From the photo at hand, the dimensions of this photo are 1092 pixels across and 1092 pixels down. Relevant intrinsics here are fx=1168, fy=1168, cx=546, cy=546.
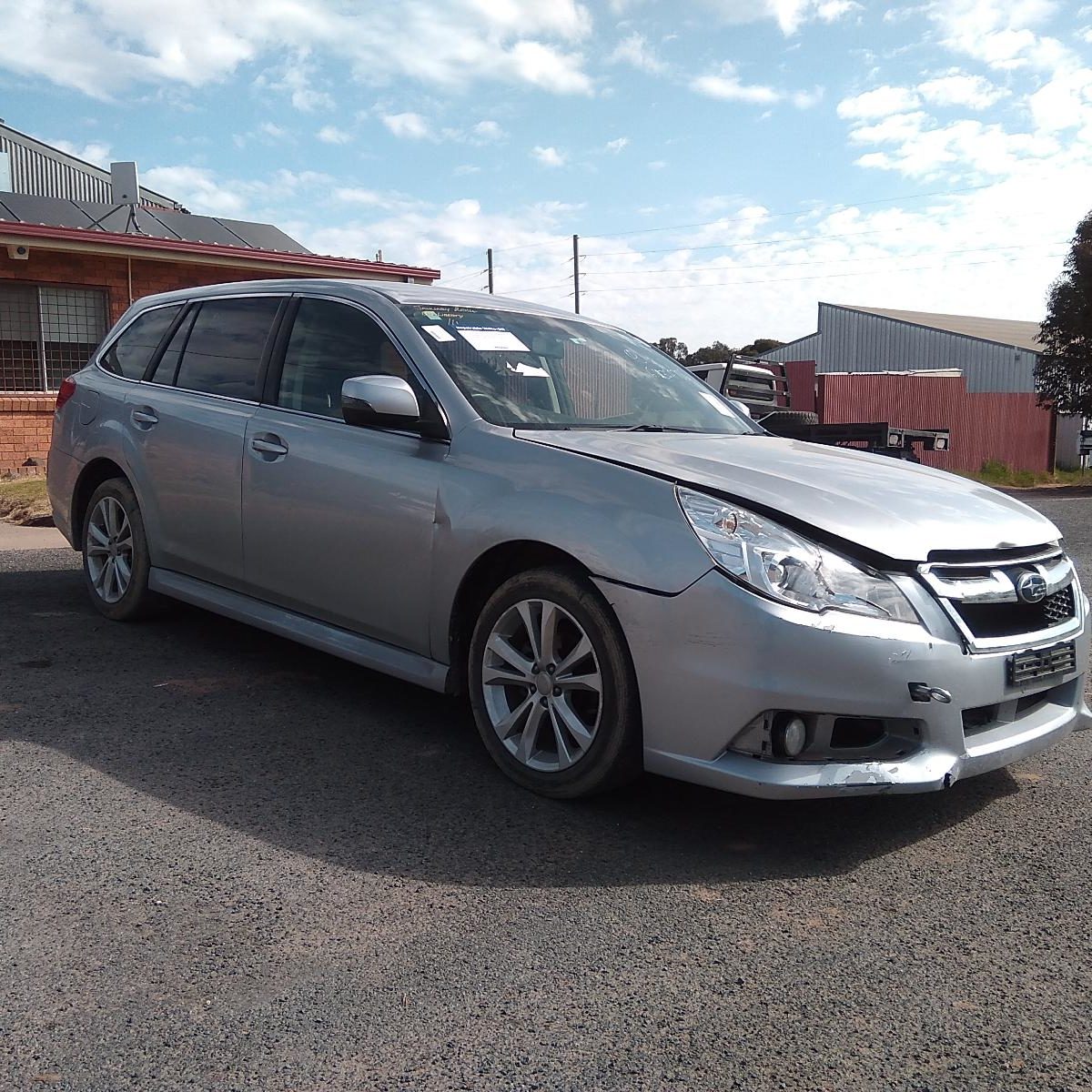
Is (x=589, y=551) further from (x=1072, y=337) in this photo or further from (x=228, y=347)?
(x=1072, y=337)

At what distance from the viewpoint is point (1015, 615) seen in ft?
11.7

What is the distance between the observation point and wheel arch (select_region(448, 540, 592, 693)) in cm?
386

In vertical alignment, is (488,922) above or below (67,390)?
below

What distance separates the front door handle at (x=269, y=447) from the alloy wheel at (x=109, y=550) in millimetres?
1262

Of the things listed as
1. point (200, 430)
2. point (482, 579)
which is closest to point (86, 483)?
point (200, 430)

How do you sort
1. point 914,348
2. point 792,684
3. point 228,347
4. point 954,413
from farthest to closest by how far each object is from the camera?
point 914,348, point 954,413, point 228,347, point 792,684

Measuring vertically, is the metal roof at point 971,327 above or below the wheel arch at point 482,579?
above

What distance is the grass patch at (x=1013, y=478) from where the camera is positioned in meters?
24.4

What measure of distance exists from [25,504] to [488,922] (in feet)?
31.5

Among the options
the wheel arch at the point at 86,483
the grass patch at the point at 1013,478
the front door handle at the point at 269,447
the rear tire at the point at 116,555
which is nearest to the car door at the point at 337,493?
the front door handle at the point at 269,447

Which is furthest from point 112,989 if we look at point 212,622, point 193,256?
point 193,256

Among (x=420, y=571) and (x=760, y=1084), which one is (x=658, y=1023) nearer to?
(x=760, y=1084)

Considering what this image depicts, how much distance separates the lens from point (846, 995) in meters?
2.63

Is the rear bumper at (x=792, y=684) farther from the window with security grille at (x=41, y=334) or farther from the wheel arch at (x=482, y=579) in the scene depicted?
the window with security grille at (x=41, y=334)
